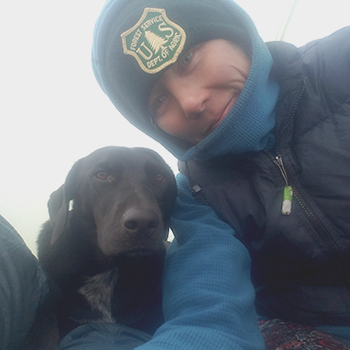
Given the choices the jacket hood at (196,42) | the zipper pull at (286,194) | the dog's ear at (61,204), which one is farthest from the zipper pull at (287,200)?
the dog's ear at (61,204)

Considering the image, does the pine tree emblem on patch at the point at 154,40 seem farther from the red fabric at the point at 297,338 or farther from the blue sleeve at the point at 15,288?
the red fabric at the point at 297,338

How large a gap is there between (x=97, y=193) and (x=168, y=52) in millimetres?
586

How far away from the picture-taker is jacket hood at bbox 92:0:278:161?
0.82m

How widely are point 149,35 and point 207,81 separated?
232mm

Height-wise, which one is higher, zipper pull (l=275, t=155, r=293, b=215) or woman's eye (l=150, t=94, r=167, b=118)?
woman's eye (l=150, t=94, r=167, b=118)

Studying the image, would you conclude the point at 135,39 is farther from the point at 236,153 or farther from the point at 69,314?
the point at 69,314

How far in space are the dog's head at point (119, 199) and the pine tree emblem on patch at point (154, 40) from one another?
1.36ft

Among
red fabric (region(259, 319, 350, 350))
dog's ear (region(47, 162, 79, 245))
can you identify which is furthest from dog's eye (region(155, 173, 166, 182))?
red fabric (region(259, 319, 350, 350))

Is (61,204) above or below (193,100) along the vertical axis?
below

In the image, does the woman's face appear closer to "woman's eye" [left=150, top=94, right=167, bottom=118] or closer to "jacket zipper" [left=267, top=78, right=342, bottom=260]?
"woman's eye" [left=150, top=94, right=167, bottom=118]

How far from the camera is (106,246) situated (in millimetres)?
929

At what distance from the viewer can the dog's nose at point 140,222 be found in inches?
32.2

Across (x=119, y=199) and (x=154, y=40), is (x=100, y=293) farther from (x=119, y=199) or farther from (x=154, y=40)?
(x=154, y=40)

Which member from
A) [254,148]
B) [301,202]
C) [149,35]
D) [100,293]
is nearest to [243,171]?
[254,148]
